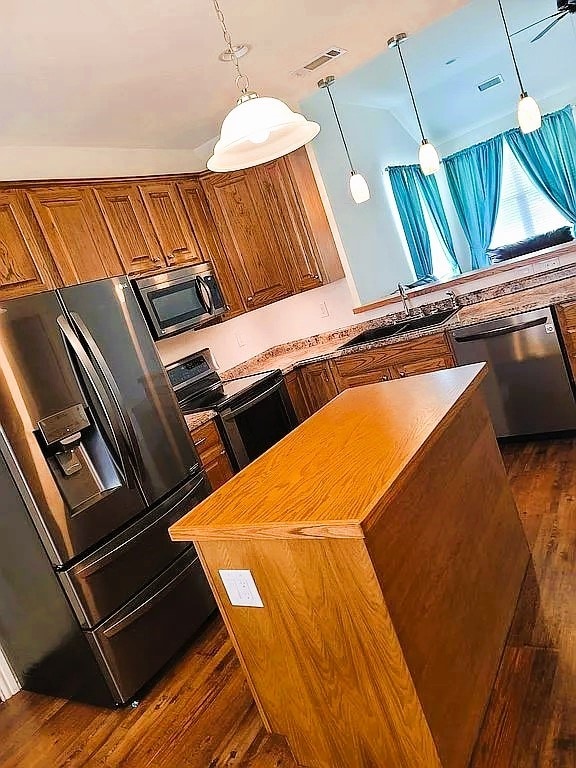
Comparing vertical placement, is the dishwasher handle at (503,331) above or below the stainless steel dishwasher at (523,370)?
above

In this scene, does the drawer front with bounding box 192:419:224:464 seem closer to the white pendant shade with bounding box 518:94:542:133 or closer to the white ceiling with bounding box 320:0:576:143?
the white pendant shade with bounding box 518:94:542:133

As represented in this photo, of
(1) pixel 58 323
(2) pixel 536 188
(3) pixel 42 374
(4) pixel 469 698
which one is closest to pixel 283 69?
(1) pixel 58 323

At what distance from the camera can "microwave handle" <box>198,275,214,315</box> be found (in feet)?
11.9

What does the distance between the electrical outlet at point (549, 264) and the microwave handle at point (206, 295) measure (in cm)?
222

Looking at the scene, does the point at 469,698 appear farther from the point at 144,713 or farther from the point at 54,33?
the point at 54,33

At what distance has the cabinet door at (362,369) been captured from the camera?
3678 millimetres

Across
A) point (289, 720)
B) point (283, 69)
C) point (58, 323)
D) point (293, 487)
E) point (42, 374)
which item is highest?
point (283, 69)

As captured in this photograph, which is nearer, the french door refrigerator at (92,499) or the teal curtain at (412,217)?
the french door refrigerator at (92,499)

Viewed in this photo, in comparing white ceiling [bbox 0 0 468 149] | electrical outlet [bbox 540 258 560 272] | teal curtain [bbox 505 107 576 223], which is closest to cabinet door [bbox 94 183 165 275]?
Answer: white ceiling [bbox 0 0 468 149]

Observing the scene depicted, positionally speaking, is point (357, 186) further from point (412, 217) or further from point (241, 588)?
point (412, 217)

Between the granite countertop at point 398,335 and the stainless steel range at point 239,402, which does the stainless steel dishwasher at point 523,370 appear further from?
the stainless steel range at point 239,402

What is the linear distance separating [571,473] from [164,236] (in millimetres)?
2794

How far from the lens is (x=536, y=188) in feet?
26.4

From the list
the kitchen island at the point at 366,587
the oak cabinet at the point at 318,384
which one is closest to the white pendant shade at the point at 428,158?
the oak cabinet at the point at 318,384
